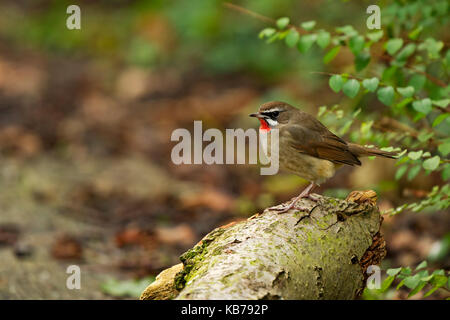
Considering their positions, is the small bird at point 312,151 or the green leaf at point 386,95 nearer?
the green leaf at point 386,95

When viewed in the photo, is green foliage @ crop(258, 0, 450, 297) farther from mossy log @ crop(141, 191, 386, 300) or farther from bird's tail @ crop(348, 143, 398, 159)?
mossy log @ crop(141, 191, 386, 300)

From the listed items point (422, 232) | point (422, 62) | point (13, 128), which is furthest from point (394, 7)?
point (13, 128)

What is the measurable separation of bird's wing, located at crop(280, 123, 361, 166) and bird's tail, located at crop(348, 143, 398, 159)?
38mm

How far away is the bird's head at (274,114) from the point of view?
4293mm

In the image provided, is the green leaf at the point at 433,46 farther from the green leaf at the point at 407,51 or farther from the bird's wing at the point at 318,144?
the bird's wing at the point at 318,144

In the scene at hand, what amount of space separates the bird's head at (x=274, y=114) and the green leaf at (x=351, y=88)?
83cm

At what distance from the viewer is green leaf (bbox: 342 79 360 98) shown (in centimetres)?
345

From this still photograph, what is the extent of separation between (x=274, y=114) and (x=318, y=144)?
0.40 metres

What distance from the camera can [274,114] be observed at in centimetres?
431

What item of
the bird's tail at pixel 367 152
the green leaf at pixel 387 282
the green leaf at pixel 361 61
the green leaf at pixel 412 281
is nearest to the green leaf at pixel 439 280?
the green leaf at pixel 412 281

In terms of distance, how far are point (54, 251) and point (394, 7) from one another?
3.61 metres

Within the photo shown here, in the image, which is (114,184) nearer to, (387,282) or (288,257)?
(288,257)

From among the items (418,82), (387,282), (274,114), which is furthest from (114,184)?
(387,282)

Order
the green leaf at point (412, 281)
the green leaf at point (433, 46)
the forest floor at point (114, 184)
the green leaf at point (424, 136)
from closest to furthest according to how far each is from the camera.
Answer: the green leaf at point (412, 281), the green leaf at point (424, 136), the green leaf at point (433, 46), the forest floor at point (114, 184)
